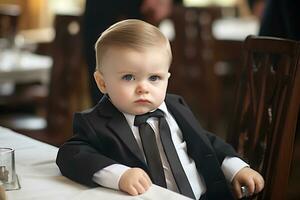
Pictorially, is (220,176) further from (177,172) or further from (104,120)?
(104,120)

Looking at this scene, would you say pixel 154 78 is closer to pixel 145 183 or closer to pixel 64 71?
pixel 145 183

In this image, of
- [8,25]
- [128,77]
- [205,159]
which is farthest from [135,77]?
[8,25]

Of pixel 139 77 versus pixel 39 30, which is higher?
Result: pixel 139 77

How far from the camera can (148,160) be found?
3.90 feet

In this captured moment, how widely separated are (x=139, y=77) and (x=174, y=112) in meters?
0.17

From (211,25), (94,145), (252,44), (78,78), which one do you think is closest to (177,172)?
(94,145)

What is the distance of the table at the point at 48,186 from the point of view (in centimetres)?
104

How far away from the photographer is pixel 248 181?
4.06 ft

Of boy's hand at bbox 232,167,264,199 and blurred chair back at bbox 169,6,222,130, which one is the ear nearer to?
boy's hand at bbox 232,167,264,199

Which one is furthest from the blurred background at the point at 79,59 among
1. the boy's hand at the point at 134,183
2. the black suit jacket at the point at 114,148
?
the boy's hand at the point at 134,183

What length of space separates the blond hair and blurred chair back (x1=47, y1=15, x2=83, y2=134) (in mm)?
1691

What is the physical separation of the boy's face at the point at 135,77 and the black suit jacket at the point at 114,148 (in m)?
0.04

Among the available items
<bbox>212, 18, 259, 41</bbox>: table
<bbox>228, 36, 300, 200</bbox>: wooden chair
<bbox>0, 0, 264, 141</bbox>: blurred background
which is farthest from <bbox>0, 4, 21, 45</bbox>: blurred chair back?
<bbox>228, 36, 300, 200</bbox>: wooden chair

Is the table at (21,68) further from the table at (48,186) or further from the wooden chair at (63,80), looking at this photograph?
the table at (48,186)
